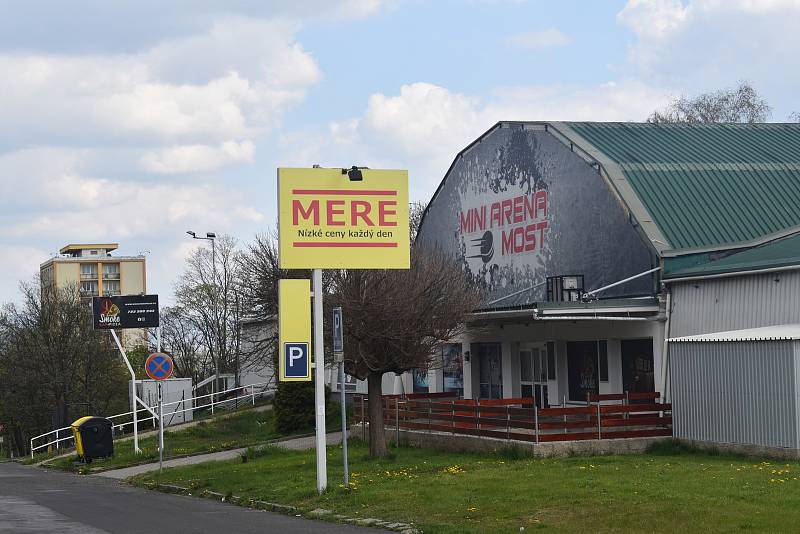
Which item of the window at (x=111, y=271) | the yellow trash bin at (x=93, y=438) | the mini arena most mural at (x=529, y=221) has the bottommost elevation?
the yellow trash bin at (x=93, y=438)

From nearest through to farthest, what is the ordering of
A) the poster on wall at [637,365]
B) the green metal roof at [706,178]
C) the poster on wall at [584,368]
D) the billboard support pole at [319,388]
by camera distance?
the billboard support pole at [319,388]
the poster on wall at [637,365]
the green metal roof at [706,178]
the poster on wall at [584,368]

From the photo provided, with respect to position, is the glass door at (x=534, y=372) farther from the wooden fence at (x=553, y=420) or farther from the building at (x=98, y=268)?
the building at (x=98, y=268)

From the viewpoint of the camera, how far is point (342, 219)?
20.2m

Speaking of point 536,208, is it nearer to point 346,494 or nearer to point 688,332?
point 688,332

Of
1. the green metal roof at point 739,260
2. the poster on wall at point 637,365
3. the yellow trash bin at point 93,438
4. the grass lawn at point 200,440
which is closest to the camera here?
the green metal roof at point 739,260

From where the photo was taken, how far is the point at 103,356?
6481 centimetres

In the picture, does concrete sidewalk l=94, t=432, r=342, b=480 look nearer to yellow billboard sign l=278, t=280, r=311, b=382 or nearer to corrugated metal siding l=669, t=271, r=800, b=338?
yellow billboard sign l=278, t=280, r=311, b=382

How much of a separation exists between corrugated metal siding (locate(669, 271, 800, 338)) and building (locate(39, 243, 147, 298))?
131 m

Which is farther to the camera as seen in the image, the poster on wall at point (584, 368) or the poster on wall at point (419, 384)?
the poster on wall at point (419, 384)

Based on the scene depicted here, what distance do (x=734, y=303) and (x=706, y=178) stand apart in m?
7.12

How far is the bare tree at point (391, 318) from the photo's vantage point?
24266 mm

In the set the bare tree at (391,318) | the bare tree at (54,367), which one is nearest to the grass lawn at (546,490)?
the bare tree at (391,318)

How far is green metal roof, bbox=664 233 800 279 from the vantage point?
2406 cm

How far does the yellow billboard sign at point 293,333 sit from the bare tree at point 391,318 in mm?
4274
